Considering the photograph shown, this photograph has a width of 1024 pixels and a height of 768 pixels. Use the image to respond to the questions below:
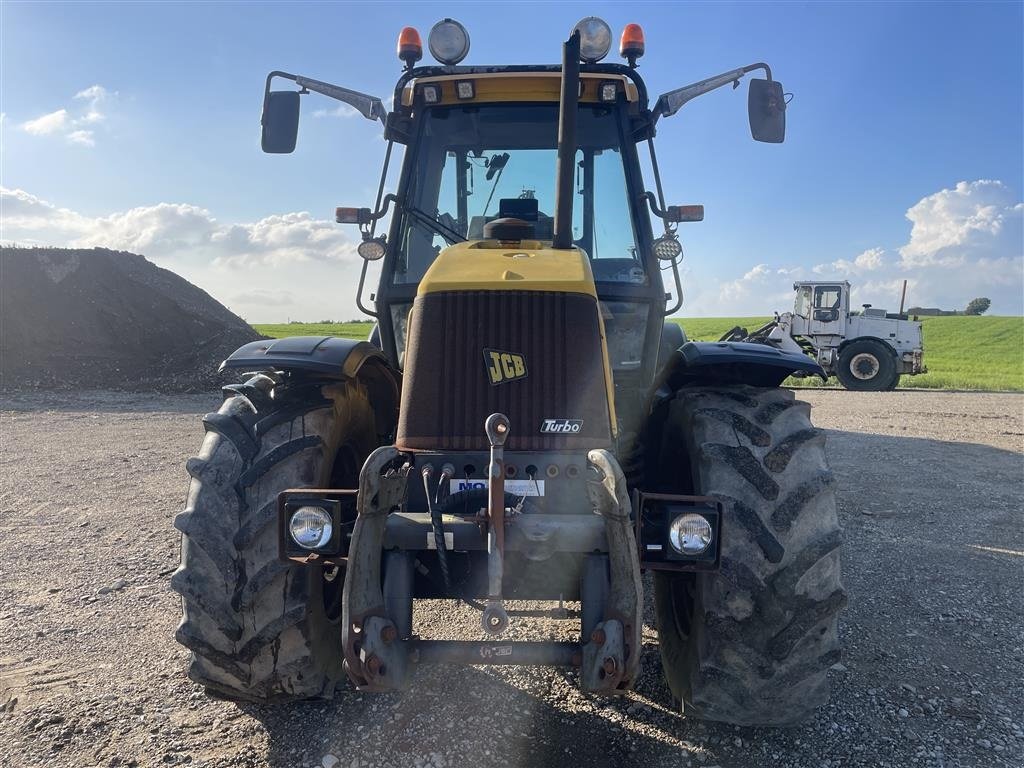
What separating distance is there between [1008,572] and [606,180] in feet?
12.2

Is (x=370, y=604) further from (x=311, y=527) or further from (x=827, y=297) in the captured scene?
(x=827, y=297)

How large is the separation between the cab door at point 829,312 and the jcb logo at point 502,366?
18945mm

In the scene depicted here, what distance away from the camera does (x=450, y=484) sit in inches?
97.7

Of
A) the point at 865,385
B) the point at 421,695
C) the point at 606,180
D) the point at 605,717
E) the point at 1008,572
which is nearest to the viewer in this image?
the point at 605,717

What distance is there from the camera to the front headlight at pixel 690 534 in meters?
2.38

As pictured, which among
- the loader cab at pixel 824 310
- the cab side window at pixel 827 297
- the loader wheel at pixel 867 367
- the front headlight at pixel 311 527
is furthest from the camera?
the cab side window at pixel 827 297

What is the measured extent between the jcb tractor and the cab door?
59.0ft

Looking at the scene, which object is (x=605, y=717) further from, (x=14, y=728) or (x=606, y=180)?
(x=606, y=180)

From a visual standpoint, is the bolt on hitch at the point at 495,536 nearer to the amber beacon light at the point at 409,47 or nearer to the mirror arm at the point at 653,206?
the mirror arm at the point at 653,206

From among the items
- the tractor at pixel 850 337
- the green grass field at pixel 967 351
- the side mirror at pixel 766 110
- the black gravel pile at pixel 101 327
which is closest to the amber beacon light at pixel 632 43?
the side mirror at pixel 766 110

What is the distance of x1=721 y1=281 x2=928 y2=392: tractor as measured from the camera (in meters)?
19.1

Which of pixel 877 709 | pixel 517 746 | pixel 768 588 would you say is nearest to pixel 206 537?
pixel 517 746

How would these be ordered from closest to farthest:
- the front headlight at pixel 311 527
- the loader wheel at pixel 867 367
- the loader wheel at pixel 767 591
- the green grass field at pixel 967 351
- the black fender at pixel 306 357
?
the front headlight at pixel 311 527 → the loader wheel at pixel 767 591 → the black fender at pixel 306 357 → the loader wheel at pixel 867 367 → the green grass field at pixel 967 351

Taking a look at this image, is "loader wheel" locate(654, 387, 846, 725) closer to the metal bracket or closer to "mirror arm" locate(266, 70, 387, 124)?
the metal bracket
